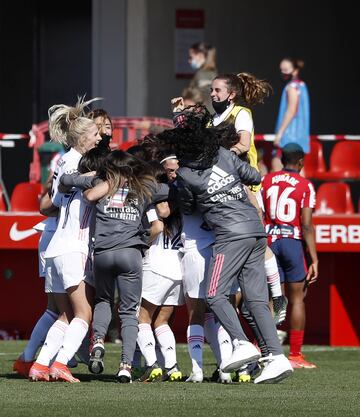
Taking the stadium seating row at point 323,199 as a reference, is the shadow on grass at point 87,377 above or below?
below

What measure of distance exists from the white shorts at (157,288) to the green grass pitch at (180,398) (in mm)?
620

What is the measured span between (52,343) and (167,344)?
2.76 feet

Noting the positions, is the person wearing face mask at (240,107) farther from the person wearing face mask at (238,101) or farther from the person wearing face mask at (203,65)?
the person wearing face mask at (203,65)

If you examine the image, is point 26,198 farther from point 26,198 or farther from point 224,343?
point 224,343

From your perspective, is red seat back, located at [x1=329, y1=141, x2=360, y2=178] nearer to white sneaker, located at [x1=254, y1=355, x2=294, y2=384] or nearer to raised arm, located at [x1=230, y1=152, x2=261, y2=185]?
raised arm, located at [x1=230, y1=152, x2=261, y2=185]

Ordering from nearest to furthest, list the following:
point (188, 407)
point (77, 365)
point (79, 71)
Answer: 1. point (188, 407)
2. point (77, 365)
3. point (79, 71)

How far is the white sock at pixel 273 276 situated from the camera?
997 centimetres

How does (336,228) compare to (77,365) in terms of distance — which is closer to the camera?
(77,365)

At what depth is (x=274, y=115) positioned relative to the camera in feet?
64.2

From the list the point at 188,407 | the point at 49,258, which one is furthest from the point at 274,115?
the point at 188,407

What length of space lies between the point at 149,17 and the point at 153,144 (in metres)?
9.24

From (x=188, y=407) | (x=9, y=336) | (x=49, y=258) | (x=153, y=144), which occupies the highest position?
(x=153, y=144)

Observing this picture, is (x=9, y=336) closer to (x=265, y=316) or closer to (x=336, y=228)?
(x=336, y=228)

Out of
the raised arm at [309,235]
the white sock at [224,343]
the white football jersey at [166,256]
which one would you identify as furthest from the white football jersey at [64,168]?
the raised arm at [309,235]
